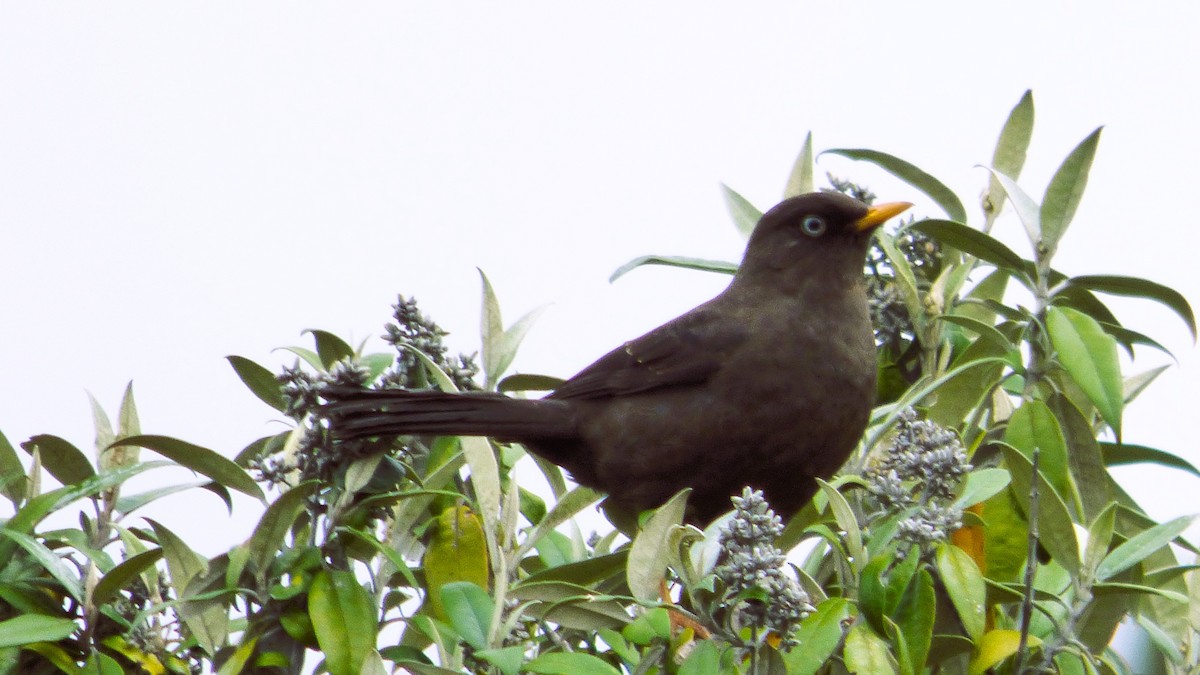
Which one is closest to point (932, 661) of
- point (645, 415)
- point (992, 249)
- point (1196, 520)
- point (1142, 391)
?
point (1196, 520)

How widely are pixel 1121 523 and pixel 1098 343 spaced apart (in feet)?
2.00

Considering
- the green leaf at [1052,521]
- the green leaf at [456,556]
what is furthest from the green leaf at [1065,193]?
the green leaf at [456,556]

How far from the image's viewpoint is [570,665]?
234 centimetres

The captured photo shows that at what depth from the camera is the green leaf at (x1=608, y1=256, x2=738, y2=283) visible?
11.3 feet

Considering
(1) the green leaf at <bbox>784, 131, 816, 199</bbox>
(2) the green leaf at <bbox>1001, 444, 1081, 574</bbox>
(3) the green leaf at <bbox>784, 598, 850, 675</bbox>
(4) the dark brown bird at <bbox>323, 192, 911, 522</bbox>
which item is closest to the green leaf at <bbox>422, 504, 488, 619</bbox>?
(4) the dark brown bird at <bbox>323, 192, 911, 522</bbox>

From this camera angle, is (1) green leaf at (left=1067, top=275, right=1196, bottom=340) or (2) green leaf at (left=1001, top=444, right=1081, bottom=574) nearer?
(2) green leaf at (left=1001, top=444, right=1081, bottom=574)

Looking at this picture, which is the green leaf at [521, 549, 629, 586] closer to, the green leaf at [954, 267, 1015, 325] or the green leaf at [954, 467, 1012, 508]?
the green leaf at [954, 467, 1012, 508]

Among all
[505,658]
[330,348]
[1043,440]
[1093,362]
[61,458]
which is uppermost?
[330,348]

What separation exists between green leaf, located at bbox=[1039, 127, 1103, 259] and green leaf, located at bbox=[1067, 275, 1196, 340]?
0.40 feet

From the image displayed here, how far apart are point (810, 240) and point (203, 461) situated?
2.21m

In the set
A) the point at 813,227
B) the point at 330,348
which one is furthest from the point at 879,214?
the point at 330,348

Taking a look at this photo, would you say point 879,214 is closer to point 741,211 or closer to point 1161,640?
point 741,211

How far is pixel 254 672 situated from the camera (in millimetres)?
2748

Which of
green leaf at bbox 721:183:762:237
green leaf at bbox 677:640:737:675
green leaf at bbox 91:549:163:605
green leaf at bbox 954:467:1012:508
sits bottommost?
green leaf at bbox 677:640:737:675
